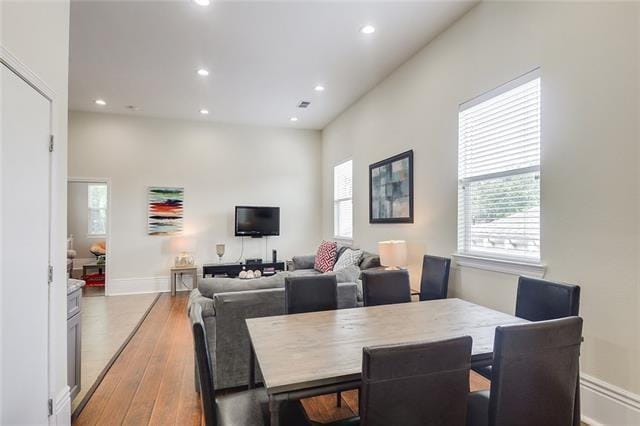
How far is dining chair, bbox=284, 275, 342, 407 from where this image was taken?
2357 mm

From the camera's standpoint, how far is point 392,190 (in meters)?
4.58

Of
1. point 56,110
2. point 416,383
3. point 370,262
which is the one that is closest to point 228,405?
point 416,383

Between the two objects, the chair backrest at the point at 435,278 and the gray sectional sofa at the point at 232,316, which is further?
the chair backrest at the point at 435,278

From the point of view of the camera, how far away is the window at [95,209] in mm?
8750

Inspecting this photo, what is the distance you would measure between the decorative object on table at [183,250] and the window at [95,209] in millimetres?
3693

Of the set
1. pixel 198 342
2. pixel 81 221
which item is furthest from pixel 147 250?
pixel 198 342

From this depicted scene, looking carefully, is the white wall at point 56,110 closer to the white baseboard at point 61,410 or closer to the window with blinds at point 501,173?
the white baseboard at point 61,410

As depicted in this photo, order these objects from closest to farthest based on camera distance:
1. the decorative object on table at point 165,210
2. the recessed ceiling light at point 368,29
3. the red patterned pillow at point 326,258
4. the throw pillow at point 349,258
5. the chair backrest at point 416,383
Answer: the chair backrest at point 416,383
the recessed ceiling light at point 368,29
the throw pillow at point 349,258
the red patterned pillow at point 326,258
the decorative object on table at point 165,210

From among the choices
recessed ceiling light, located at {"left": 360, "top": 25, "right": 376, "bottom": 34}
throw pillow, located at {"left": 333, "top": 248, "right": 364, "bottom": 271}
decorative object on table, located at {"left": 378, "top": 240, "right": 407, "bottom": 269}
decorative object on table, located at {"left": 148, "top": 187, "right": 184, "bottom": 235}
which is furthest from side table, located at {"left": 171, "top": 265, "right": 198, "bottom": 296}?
recessed ceiling light, located at {"left": 360, "top": 25, "right": 376, "bottom": 34}

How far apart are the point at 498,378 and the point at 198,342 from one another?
116 cm

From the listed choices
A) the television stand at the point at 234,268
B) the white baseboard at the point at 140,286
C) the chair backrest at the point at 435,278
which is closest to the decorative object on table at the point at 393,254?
the chair backrest at the point at 435,278

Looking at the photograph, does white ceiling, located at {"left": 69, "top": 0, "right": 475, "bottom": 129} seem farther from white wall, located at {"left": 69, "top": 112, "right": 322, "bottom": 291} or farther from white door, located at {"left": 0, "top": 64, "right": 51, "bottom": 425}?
white door, located at {"left": 0, "top": 64, "right": 51, "bottom": 425}

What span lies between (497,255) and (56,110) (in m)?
3.46

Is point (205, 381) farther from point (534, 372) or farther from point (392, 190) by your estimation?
point (392, 190)
